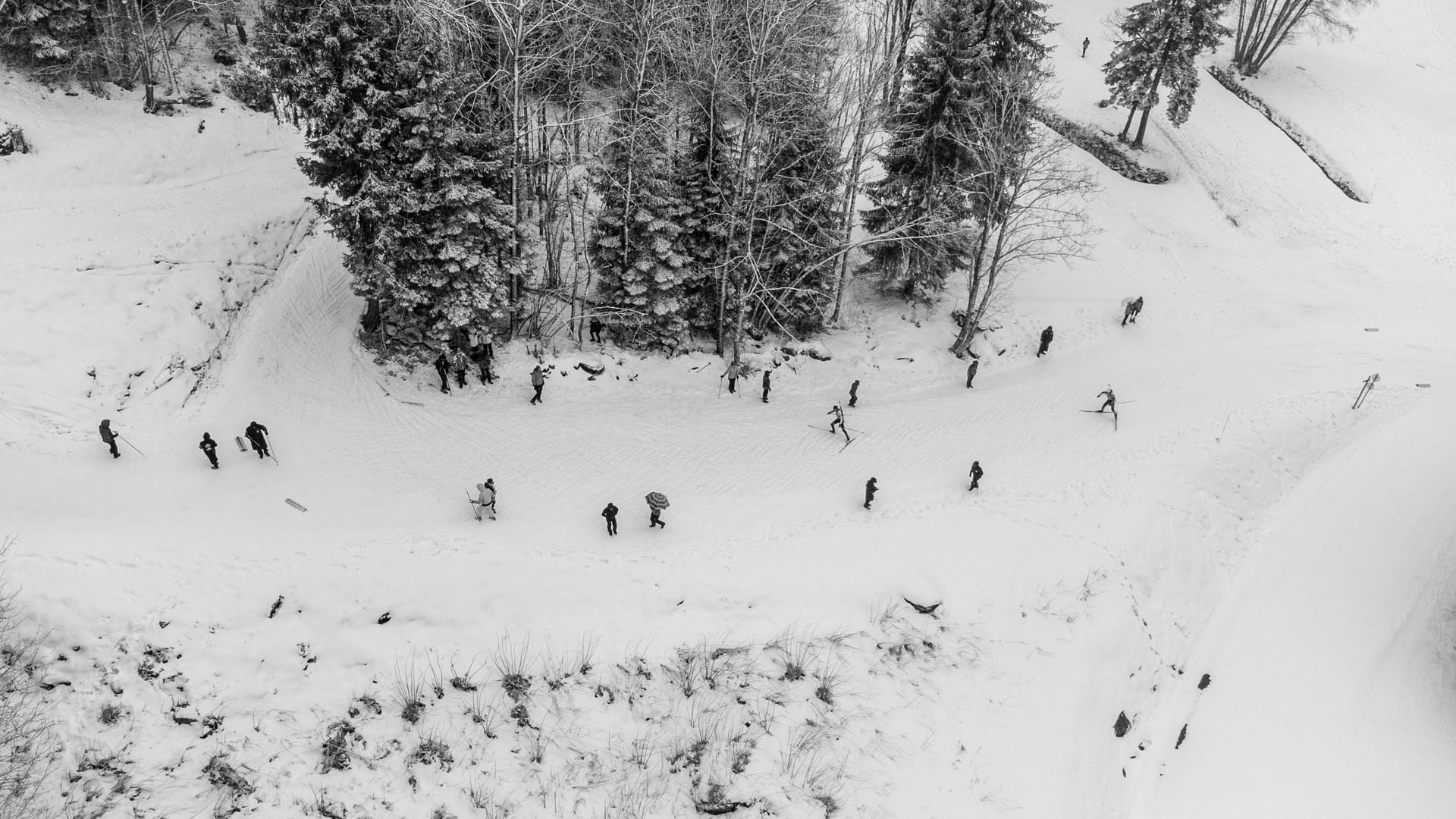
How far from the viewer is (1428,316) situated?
25.3 meters

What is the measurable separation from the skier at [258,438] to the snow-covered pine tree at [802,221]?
12373 millimetres

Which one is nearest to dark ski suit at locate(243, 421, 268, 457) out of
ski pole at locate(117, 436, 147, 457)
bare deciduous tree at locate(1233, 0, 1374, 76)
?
ski pole at locate(117, 436, 147, 457)

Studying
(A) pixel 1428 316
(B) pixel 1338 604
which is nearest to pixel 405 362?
(B) pixel 1338 604

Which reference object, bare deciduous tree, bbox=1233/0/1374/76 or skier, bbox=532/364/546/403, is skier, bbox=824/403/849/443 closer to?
skier, bbox=532/364/546/403

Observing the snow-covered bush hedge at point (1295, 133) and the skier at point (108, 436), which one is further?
the snow-covered bush hedge at point (1295, 133)

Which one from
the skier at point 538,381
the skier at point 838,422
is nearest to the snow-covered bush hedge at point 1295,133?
the skier at point 838,422

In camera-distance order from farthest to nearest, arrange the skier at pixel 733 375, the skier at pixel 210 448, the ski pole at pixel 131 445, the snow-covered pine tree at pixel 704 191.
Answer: the skier at pixel 733 375 → the snow-covered pine tree at pixel 704 191 → the ski pole at pixel 131 445 → the skier at pixel 210 448

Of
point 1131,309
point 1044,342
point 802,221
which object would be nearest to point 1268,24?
point 1131,309

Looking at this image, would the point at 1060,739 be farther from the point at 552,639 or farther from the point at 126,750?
the point at 126,750

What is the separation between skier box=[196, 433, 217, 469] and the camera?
48.9 feet

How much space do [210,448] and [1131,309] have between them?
27.4m

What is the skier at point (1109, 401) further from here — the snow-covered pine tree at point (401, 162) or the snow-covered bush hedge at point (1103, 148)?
the snow-covered pine tree at point (401, 162)

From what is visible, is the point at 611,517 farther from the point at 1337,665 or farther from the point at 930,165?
the point at 1337,665

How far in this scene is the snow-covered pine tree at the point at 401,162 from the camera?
15789mm
